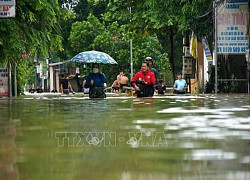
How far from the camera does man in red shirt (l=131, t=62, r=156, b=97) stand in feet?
47.4

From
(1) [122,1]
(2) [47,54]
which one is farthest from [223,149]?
(1) [122,1]

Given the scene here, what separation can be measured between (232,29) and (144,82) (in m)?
5.18

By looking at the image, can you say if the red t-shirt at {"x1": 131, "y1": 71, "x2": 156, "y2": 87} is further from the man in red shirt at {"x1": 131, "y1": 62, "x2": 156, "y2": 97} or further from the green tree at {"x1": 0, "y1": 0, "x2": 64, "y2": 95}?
the green tree at {"x1": 0, "y1": 0, "x2": 64, "y2": 95}

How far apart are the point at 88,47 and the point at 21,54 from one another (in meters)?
29.5

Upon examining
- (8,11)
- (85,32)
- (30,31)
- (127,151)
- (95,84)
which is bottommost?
(127,151)

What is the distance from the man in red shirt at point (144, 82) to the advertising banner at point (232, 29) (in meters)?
4.59

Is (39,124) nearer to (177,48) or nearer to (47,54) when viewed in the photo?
(47,54)

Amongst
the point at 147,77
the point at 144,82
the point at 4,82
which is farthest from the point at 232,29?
the point at 4,82

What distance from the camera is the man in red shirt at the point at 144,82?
47.4 feet

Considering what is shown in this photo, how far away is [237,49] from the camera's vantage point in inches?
724

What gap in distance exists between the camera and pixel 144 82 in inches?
569

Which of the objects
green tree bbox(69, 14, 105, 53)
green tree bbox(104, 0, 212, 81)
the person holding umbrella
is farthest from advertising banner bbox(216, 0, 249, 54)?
green tree bbox(69, 14, 105, 53)

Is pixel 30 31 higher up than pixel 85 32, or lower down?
lower down

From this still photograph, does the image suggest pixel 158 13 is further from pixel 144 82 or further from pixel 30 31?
pixel 144 82
